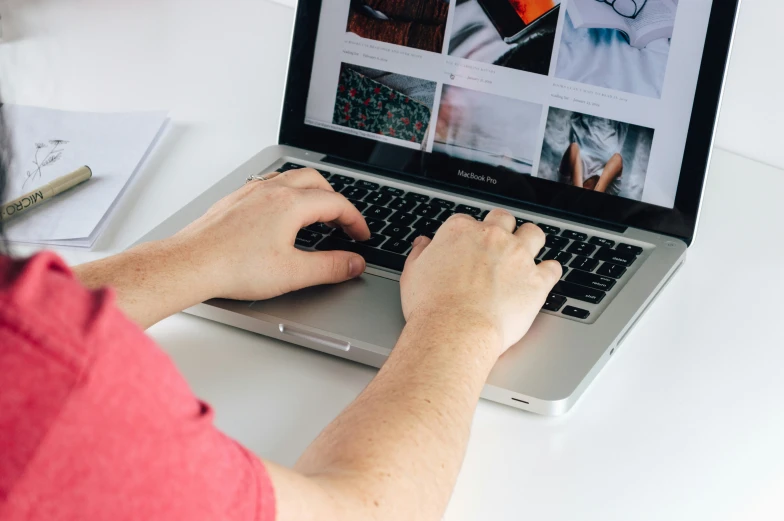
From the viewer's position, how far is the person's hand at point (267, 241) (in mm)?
735

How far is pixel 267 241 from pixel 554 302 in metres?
0.26

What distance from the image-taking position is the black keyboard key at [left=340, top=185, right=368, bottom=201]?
0.92 metres

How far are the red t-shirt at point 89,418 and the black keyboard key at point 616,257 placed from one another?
54cm

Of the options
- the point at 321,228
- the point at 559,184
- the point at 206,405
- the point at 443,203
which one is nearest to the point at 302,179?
the point at 321,228

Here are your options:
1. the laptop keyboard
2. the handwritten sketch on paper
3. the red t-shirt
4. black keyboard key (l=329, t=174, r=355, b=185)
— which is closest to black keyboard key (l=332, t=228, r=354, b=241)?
the laptop keyboard

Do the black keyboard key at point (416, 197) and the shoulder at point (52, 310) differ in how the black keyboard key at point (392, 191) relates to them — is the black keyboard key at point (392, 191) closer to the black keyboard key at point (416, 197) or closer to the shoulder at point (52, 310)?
the black keyboard key at point (416, 197)

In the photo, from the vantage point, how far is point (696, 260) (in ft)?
2.87

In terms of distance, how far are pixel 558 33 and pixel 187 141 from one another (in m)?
0.47

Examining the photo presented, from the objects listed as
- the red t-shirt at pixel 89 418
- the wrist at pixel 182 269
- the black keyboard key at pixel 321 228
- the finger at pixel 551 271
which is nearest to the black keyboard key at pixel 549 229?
the finger at pixel 551 271

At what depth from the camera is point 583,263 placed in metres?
0.81

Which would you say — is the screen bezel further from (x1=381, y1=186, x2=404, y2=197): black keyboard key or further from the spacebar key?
the spacebar key

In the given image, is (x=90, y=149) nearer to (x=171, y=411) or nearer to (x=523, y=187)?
(x=523, y=187)

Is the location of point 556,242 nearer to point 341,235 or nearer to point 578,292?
point 578,292

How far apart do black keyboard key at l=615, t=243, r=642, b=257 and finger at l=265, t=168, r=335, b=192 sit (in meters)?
0.29
